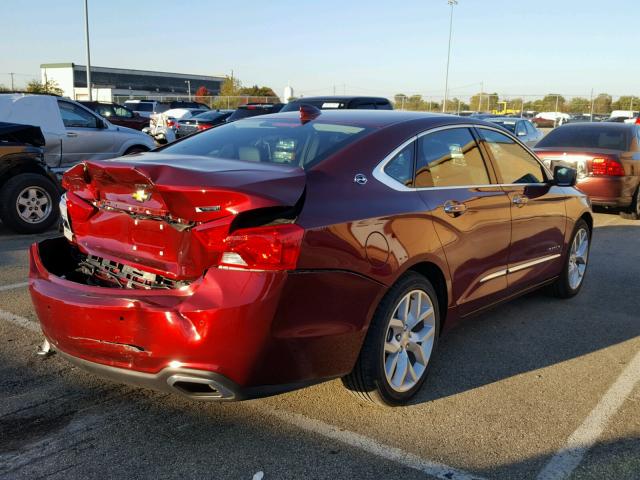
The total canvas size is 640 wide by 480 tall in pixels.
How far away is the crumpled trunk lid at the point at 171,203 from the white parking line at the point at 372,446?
3.40 feet

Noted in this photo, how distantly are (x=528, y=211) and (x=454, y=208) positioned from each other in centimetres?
116

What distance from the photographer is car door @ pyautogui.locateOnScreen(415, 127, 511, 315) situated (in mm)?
3723

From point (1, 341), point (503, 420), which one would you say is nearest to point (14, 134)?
point (1, 341)

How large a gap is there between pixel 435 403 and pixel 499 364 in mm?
800

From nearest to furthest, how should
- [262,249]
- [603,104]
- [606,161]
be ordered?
[262,249] < [606,161] < [603,104]

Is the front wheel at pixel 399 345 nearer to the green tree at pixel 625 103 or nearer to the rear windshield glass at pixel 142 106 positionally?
the rear windshield glass at pixel 142 106

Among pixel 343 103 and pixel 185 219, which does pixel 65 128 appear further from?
pixel 185 219

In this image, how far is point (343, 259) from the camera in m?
2.95

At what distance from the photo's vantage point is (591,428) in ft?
10.9

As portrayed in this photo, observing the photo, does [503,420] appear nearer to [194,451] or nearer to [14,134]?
[194,451]

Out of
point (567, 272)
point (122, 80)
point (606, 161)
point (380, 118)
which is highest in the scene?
point (122, 80)

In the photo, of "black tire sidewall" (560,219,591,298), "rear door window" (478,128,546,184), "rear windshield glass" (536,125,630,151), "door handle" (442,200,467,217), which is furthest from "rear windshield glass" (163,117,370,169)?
"rear windshield glass" (536,125,630,151)

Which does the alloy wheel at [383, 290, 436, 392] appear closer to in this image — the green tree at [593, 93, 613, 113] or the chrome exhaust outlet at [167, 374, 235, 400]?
the chrome exhaust outlet at [167, 374, 235, 400]

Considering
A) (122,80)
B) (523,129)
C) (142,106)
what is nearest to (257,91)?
(122,80)
